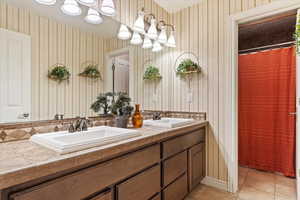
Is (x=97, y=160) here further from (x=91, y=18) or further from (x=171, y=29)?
(x=171, y=29)

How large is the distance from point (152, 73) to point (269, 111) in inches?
72.1

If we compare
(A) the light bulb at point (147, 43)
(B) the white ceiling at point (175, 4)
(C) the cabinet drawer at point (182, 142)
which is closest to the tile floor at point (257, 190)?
(C) the cabinet drawer at point (182, 142)

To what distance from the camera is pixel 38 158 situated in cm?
77

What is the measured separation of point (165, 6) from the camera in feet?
7.95

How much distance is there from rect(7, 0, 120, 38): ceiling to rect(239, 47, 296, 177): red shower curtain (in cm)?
217

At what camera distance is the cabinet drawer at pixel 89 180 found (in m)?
0.70

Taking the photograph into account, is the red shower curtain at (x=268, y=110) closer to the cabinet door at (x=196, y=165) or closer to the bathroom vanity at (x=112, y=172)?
Answer: the cabinet door at (x=196, y=165)

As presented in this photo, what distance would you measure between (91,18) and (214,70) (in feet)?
4.93

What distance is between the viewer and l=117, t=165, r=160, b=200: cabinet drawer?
1063 millimetres

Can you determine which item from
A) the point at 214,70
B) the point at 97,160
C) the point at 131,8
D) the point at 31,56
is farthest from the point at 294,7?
the point at 31,56

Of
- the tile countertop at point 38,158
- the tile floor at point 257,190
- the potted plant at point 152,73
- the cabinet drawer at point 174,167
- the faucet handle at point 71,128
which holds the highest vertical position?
the potted plant at point 152,73

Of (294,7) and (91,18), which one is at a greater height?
(294,7)

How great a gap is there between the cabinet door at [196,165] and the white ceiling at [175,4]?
1.87 m

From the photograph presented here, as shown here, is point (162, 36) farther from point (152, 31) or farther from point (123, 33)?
point (123, 33)
